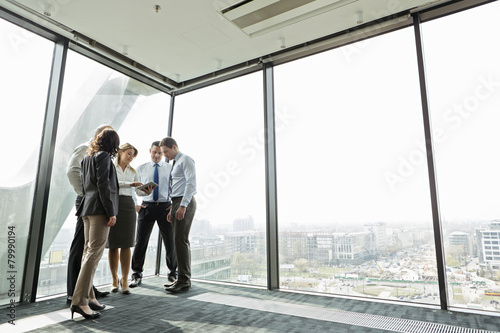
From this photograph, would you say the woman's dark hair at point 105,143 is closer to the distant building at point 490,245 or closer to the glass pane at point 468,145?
the glass pane at point 468,145

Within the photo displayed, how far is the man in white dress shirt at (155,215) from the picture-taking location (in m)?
3.36

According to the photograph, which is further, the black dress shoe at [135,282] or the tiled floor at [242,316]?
the black dress shoe at [135,282]

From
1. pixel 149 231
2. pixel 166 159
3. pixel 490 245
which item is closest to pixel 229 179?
pixel 166 159

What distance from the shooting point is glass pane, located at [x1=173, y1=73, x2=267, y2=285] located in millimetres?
3395

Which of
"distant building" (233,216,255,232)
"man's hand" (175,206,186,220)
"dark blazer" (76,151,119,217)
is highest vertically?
"dark blazer" (76,151,119,217)

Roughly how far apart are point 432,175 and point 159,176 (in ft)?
8.88

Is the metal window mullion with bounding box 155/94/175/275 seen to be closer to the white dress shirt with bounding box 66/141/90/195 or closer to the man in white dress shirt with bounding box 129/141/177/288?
the man in white dress shirt with bounding box 129/141/177/288

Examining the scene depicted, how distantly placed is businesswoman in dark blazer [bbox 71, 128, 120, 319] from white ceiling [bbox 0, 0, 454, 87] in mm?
1427

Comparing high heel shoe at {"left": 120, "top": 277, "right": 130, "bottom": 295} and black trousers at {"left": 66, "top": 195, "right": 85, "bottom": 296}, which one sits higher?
black trousers at {"left": 66, "top": 195, "right": 85, "bottom": 296}

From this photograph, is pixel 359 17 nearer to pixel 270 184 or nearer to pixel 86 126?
pixel 270 184

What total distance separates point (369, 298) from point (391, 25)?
249 centimetres

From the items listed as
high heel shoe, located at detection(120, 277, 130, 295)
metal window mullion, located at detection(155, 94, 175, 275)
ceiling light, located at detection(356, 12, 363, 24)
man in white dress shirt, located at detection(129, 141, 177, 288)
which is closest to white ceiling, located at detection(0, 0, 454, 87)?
ceiling light, located at detection(356, 12, 363, 24)

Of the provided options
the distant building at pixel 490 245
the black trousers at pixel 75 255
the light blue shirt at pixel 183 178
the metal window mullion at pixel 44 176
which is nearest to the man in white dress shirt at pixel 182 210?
the light blue shirt at pixel 183 178

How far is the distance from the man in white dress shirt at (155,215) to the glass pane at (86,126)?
35 centimetres
